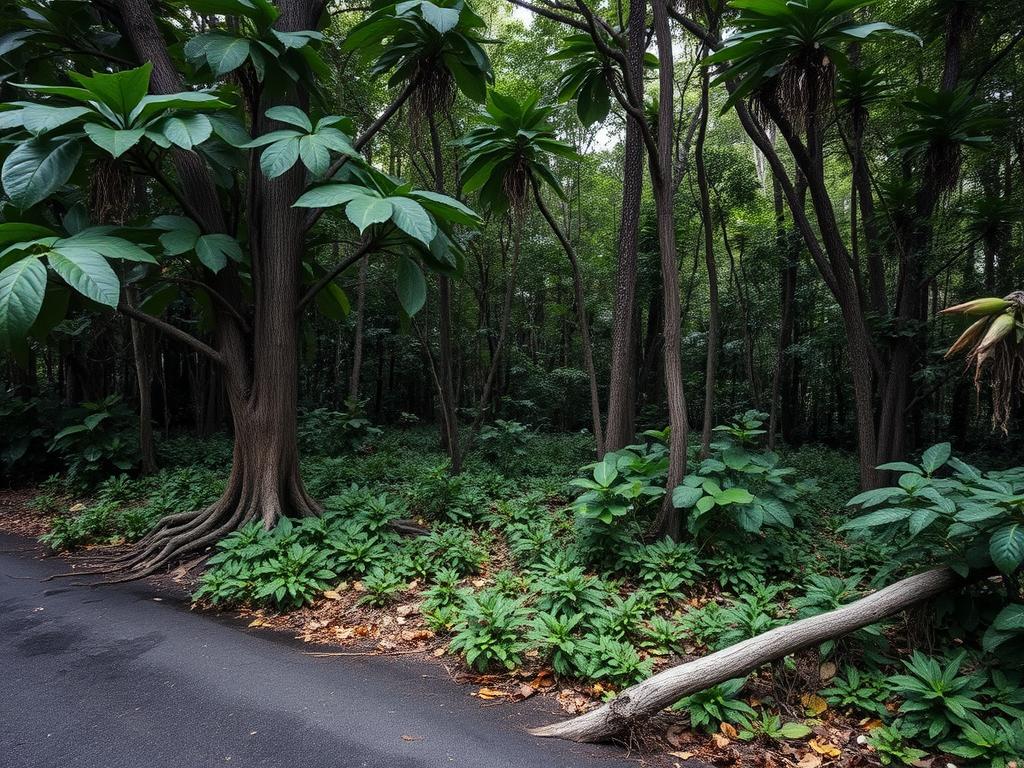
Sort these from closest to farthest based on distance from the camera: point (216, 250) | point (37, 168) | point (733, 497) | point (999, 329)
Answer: point (999, 329) < point (37, 168) < point (733, 497) < point (216, 250)

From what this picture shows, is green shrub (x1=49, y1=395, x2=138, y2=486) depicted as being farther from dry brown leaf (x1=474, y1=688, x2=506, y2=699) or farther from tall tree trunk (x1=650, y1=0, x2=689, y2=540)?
tall tree trunk (x1=650, y1=0, x2=689, y2=540)

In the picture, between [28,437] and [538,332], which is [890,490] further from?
[538,332]

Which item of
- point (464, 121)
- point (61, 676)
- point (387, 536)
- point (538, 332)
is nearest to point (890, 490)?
point (387, 536)

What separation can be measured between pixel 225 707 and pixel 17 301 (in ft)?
7.91

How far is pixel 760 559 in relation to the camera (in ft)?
12.3

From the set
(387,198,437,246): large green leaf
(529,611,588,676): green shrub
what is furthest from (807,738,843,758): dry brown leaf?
(387,198,437,246): large green leaf

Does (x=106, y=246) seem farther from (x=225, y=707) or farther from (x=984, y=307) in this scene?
(x=984, y=307)

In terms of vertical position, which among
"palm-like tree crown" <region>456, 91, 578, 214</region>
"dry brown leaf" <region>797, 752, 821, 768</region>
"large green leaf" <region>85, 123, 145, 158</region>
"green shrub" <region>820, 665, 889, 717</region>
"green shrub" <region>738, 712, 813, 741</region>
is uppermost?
"palm-like tree crown" <region>456, 91, 578, 214</region>

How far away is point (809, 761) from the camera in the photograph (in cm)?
219

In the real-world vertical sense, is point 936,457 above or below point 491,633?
above

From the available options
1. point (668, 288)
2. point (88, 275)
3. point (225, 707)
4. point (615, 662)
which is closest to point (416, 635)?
point (225, 707)

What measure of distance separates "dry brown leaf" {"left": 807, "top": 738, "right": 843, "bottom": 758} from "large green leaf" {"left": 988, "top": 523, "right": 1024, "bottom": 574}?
1.13 m

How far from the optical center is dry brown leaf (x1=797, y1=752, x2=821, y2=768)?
85.5 inches

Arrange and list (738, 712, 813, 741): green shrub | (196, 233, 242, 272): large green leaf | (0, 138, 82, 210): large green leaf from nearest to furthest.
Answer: (738, 712, 813, 741): green shrub
(0, 138, 82, 210): large green leaf
(196, 233, 242, 272): large green leaf
